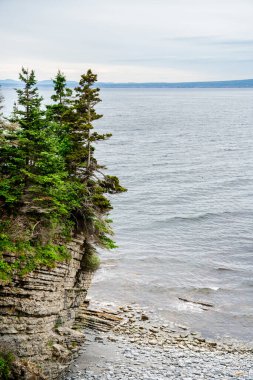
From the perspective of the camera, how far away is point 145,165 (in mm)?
103562

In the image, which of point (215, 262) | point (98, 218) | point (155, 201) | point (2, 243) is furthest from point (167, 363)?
point (155, 201)

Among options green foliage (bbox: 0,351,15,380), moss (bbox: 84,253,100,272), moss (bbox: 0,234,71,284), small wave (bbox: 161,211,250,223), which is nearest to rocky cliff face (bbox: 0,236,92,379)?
moss (bbox: 84,253,100,272)

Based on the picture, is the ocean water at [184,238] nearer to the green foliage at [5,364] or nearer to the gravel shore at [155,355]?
the gravel shore at [155,355]

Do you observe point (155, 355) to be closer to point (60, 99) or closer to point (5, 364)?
point (5, 364)

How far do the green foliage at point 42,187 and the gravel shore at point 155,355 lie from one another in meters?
8.63

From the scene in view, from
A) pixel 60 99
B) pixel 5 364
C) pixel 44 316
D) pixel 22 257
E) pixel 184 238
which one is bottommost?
pixel 184 238

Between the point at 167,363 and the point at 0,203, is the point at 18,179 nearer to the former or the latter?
the point at 0,203

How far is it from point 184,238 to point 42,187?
38435mm

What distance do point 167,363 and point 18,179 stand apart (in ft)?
56.6

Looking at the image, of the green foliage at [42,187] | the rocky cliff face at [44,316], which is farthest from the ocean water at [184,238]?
the green foliage at [42,187]

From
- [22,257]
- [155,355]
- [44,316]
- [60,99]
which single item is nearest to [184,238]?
[155,355]

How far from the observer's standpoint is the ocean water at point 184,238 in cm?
4766

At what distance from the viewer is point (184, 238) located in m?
65.0

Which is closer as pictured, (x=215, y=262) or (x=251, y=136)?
(x=215, y=262)
